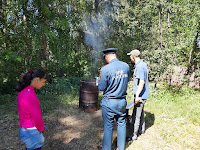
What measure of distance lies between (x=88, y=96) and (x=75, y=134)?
5.17ft

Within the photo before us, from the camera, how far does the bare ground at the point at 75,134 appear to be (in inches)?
133

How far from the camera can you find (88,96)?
5262mm

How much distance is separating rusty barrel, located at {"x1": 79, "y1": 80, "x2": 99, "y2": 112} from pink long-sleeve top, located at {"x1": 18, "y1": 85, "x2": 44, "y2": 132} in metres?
3.26

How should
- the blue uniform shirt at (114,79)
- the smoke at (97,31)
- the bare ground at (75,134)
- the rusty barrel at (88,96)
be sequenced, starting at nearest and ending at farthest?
the blue uniform shirt at (114,79) < the bare ground at (75,134) < the rusty barrel at (88,96) < the smoke at (97,31)

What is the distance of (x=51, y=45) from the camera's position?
696 centimetres

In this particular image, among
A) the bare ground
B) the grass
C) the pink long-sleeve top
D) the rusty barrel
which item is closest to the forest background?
the grass

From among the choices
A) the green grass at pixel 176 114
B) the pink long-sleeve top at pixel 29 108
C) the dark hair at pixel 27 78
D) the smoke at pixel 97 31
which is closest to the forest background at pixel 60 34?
the green grass at pixel 176 114

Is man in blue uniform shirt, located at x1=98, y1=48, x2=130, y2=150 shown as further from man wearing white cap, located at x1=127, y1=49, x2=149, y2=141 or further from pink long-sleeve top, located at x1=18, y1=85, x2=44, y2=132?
pink long-sleeve top, located at x1=18, y1=85, x2=44, y2=132

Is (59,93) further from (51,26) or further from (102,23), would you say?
(102,23)

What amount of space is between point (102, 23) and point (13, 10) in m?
6.63

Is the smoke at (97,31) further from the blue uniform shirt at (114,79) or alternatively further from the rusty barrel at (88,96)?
the blue uniform shirt at (114,79)

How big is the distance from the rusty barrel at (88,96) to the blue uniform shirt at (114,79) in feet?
8.57

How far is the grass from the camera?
3537mm

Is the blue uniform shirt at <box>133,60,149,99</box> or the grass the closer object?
the blue uniform shirt at <box>133,60,149,99</box>
